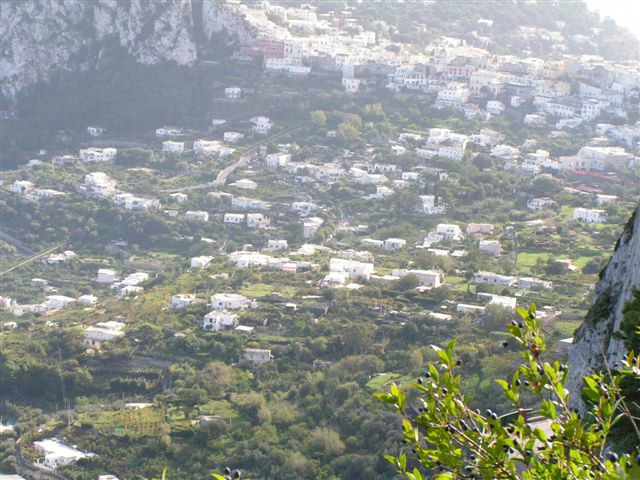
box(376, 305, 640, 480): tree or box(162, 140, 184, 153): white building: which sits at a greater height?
box(376, 305, 640, 480): tree

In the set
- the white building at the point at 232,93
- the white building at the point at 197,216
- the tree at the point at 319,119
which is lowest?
the white building at the point at 197,216

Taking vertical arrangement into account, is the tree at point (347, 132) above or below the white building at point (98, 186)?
above

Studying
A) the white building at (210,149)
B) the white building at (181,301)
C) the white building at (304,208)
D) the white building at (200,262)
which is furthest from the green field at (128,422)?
the white building at (210,149)

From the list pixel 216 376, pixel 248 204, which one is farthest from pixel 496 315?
pixel 248 204

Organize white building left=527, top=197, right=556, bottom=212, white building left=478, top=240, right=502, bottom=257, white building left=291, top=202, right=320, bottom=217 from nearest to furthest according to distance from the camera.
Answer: white building left=478, top=240, right=502, bottom=257, white building left=527, top=197, right=556, bottom=212, white building left=291, top=202, right=320, bottom=217

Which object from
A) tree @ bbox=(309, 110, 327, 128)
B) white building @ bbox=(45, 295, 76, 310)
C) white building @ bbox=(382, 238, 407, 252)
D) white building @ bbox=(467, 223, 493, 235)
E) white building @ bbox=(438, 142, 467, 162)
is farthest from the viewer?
tree @ bbox=(309, 110, 327, 128)

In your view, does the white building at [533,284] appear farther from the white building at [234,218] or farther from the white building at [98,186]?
the white building at [98,186]

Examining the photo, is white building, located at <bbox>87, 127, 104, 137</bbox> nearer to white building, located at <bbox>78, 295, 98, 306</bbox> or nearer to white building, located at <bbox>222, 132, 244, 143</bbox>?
white building, located at <bbox>222, 132, 244, 143</bbox>

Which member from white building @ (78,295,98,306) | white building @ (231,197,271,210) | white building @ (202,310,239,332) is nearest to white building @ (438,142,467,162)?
white building @ (231,197,271,210)

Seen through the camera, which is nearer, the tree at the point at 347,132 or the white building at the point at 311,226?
the white building at the point at 311,226
